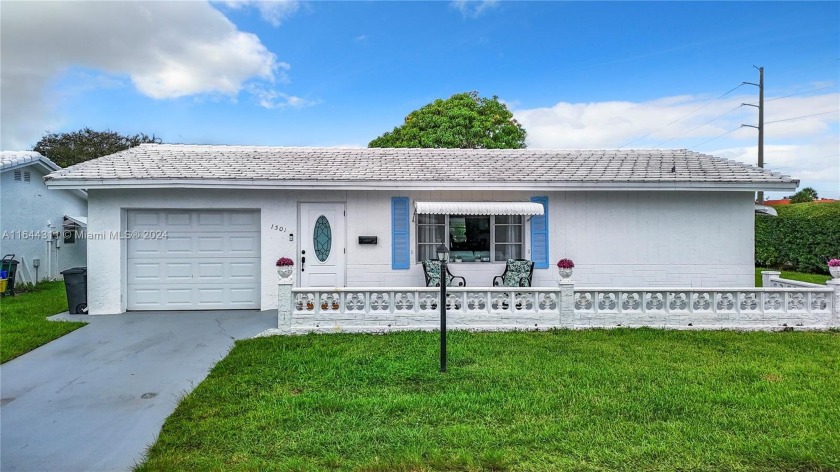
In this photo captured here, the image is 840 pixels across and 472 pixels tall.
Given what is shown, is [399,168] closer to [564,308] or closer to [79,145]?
[564,308]

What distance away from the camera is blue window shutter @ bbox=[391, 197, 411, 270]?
10.4m

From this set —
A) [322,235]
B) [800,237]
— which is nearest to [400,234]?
[322,235]

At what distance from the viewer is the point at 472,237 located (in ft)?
35.1

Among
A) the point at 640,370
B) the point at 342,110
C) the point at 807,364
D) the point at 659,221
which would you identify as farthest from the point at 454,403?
the point at 342,110

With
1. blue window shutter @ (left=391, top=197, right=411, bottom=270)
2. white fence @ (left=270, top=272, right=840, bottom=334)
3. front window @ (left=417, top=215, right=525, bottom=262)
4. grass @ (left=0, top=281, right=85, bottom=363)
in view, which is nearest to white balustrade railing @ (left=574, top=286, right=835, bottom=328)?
white fence @ (left=270, top=272, right=840, bottom=334)

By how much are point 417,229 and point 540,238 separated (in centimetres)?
301

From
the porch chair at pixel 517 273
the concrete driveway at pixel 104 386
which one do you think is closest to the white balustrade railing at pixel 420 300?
the concrete driveway at pixel 104 386

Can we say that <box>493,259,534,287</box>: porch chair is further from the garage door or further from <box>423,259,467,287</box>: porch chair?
the garage door

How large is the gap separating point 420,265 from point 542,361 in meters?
4.73

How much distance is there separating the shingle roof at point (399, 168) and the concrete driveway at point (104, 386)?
319 cm

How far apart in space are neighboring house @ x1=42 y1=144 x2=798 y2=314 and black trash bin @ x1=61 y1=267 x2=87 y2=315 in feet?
2.40

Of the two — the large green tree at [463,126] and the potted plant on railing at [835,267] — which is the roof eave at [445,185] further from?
the large green tree at [463,126]

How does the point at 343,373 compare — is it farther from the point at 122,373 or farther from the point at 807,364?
the point at 807,364

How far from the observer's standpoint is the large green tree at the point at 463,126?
27.9 m
